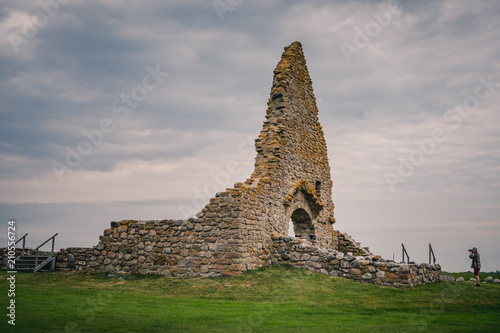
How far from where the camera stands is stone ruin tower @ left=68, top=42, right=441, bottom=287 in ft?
45.4

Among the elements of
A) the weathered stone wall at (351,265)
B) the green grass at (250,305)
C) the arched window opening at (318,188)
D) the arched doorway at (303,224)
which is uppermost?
the arched window opening at (318,188)

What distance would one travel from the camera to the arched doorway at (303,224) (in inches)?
752

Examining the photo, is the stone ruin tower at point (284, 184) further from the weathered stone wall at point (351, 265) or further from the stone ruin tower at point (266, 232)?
the weathered stone wall at point (351, 265)

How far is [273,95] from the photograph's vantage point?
17.5 metres

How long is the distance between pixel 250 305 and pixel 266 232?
5.69 meters

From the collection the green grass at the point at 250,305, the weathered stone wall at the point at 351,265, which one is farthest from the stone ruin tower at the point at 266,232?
the green grass at the point at 250,305

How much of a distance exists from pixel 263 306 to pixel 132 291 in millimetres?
4517

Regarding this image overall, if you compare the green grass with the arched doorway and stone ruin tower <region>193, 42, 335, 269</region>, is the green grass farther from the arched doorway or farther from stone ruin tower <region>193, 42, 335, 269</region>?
the arched doorway

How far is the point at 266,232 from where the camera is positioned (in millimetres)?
15523

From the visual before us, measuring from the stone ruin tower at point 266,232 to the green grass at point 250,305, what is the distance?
684 millimetres

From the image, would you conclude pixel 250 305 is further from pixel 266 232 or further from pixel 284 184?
pixel 284 184

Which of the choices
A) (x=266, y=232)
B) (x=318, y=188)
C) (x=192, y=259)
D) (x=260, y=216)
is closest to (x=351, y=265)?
(x=266, y=232)

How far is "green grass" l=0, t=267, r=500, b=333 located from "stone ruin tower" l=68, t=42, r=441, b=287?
0.68 m

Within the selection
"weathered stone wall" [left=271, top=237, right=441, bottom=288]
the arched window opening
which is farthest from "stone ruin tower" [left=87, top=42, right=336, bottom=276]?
"weathered stone wall" [left=271, top=237, right=441, bottom=288]
